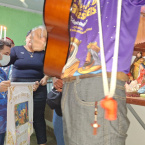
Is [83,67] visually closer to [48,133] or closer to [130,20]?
[130,20]

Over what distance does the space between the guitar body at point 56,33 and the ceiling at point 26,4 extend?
11.9ft

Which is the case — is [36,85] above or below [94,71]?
below

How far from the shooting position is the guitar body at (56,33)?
855mm

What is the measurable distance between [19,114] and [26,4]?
3693mm

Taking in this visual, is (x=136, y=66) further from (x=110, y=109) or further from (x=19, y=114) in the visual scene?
(x=110, y=109)

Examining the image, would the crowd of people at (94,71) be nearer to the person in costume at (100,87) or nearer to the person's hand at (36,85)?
the person in costume at (100,87)

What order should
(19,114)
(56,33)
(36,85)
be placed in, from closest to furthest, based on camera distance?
(56,33)
(19,114)
(36,85)

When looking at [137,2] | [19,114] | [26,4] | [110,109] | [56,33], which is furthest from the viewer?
[26,4]

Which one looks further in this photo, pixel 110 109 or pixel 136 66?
pixel 136 66

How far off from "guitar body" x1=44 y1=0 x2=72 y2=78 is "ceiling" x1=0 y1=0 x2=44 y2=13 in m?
3.64

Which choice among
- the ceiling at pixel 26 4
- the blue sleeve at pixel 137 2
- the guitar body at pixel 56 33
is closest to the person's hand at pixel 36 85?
the guitar body at pixel 56 33

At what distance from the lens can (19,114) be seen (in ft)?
4.89

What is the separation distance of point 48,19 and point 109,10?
310mm

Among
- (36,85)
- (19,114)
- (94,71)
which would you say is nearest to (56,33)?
(94,71)
